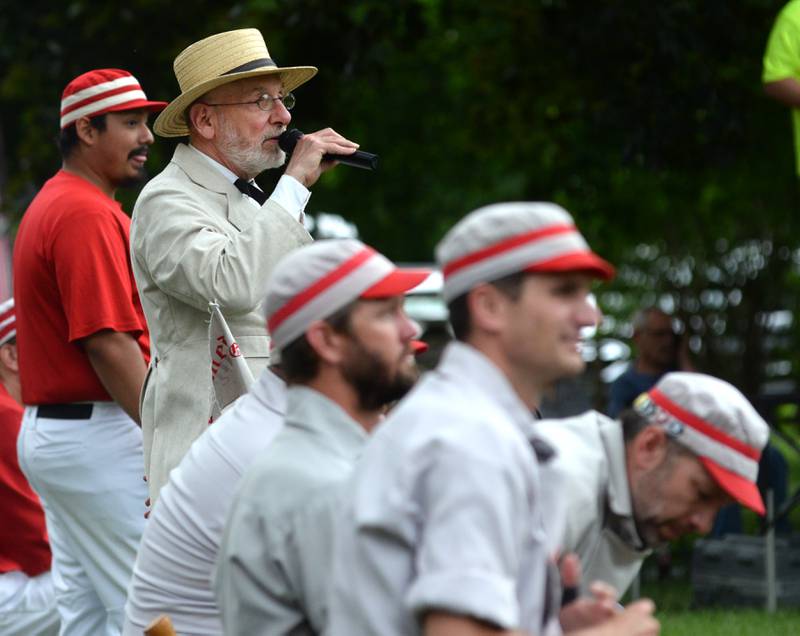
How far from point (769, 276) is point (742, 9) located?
17.8 feet

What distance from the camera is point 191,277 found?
485cm

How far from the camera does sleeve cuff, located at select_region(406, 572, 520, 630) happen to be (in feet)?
8.45

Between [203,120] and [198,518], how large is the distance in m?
1.82

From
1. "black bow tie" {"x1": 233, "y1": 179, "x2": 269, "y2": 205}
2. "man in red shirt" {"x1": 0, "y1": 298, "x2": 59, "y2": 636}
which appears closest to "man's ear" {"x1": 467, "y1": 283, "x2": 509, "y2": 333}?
"black bow tie" {"x1": 233, "y1": 179, "x2": 269, "y2": 205}

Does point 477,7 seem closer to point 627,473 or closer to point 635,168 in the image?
point 635,168

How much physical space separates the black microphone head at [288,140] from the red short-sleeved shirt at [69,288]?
2.42 ft

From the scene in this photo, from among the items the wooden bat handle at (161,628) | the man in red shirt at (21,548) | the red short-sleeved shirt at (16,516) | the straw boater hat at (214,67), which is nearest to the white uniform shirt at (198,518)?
the wooden bat handle at (161,628)

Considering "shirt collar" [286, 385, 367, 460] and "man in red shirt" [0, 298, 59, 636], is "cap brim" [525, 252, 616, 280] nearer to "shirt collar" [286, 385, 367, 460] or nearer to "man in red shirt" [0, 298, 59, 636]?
"shirt collar" [286, 385, 367, 460]

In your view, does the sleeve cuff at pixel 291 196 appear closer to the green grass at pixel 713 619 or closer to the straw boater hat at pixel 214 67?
the straw boater hat at pixel 214 67

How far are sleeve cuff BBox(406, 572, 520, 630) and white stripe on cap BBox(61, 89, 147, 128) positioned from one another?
11.6ft

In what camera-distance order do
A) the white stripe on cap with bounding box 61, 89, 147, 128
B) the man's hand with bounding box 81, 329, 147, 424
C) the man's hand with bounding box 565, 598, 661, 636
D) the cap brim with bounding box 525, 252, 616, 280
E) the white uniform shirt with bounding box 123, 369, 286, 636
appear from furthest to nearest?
the white stripe on cap with bounding box 61, 89, 147, 128, the man's hand with bounding box 81, 329, 147, 424, the white uniform shirt with bounding box 123, 369, 286, 636, the man's hand with bounding box 565, 598, 661, 636, the cap brim with bounding box 525, 252, 616, 280

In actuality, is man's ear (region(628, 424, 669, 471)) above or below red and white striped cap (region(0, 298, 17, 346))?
above

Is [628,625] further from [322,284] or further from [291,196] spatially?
[291,196]

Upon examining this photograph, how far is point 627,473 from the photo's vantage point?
3455mm
